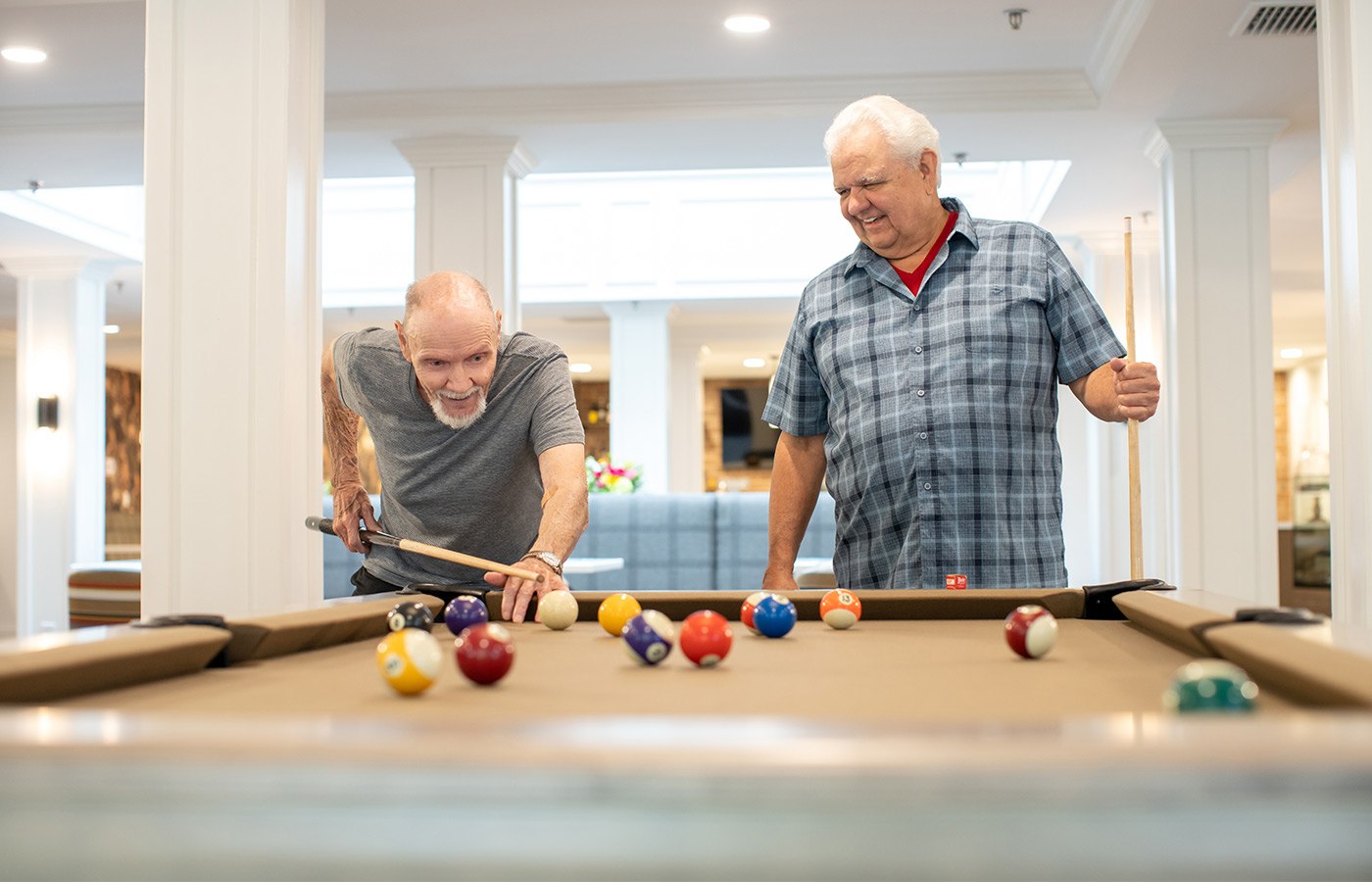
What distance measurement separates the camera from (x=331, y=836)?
2.23 feet

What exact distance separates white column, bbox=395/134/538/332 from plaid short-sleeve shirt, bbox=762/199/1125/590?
3.15 metres

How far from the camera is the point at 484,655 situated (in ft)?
3.64

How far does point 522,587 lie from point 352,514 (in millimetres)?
805

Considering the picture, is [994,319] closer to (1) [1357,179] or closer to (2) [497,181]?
(1) [1357,179]

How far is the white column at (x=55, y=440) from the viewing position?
7324mm

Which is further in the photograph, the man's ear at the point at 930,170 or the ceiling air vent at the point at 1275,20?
the ceiling air vent at the point at 1275,20

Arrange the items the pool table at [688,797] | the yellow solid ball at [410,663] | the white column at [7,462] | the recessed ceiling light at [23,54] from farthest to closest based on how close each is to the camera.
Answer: the white column at [7,462]
the recessed ceiling light at [23,54]
the yellow solid ball at [410,663]
the pool table at [688,797]

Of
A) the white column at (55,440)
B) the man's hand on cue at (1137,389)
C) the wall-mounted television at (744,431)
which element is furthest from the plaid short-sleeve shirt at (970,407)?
the wall-mounted television at (744,431)

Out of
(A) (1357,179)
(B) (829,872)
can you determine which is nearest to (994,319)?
(A) (1357,179)

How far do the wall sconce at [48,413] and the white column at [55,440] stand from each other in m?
0.03

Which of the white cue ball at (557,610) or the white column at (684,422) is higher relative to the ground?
the white column at (684,422)

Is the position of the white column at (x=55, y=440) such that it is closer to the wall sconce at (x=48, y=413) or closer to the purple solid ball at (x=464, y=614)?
the wall sconce at (x=48, y=413)

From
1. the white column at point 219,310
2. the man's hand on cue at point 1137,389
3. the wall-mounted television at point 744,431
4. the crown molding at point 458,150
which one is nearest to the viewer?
the man's hand on cue at point 1137,389

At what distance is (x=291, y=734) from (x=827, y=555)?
5569mm
